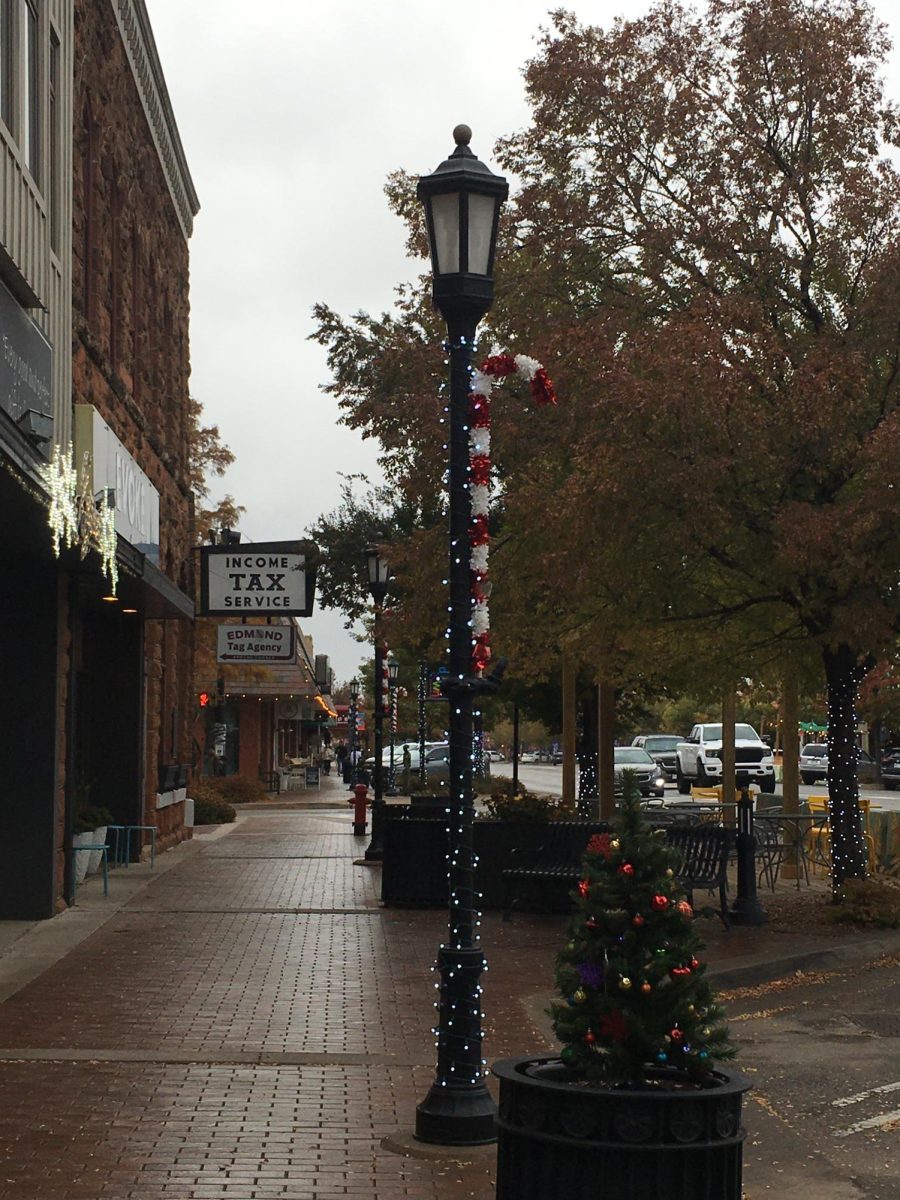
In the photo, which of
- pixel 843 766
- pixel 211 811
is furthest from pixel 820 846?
pixel 211 811

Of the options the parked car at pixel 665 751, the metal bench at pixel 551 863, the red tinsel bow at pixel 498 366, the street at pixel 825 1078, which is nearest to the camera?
the street at pixel 825 1078

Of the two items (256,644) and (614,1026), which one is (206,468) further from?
(614,1026)

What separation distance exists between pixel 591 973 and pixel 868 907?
1068 cm

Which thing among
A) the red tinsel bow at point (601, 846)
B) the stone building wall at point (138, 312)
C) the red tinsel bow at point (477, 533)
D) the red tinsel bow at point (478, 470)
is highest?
the stone building wall at point (138, 312)

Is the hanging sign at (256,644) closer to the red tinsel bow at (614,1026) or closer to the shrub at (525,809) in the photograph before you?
the shrub at (525,809)

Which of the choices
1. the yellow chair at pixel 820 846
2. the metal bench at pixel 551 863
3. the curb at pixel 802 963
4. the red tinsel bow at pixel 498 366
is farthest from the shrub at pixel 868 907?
the red tinsel bow at pixel 498 366

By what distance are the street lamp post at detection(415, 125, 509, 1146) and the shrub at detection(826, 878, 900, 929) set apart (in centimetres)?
837

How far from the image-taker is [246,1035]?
10.4 meters

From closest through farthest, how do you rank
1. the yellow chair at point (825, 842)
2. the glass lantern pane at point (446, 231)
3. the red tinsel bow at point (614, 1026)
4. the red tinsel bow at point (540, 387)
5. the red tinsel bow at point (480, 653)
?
the red tinsel bow at point (614, 1026)
the glass lantern pane at point (446, 231)
the red tinsel bow at point (480, 653)
the red tinsel bow at point (540, 387)
the yellow chair at point (825, 842)

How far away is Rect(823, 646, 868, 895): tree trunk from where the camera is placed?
1669 centimetres

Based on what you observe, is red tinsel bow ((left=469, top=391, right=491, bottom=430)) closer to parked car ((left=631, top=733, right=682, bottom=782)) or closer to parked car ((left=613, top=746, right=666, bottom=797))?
parked car ((left=613, top=746, right=666, bottom=797))

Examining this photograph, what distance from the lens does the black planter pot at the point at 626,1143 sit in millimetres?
5312

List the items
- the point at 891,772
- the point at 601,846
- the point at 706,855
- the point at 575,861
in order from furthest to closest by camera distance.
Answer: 1. the point at 891,772
2. the point at 575,861
3. the point at 706,855
4. the point at 601,846

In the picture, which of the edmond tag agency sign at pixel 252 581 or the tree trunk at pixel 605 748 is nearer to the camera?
the edmond tag agency sign at pixel 252 581
